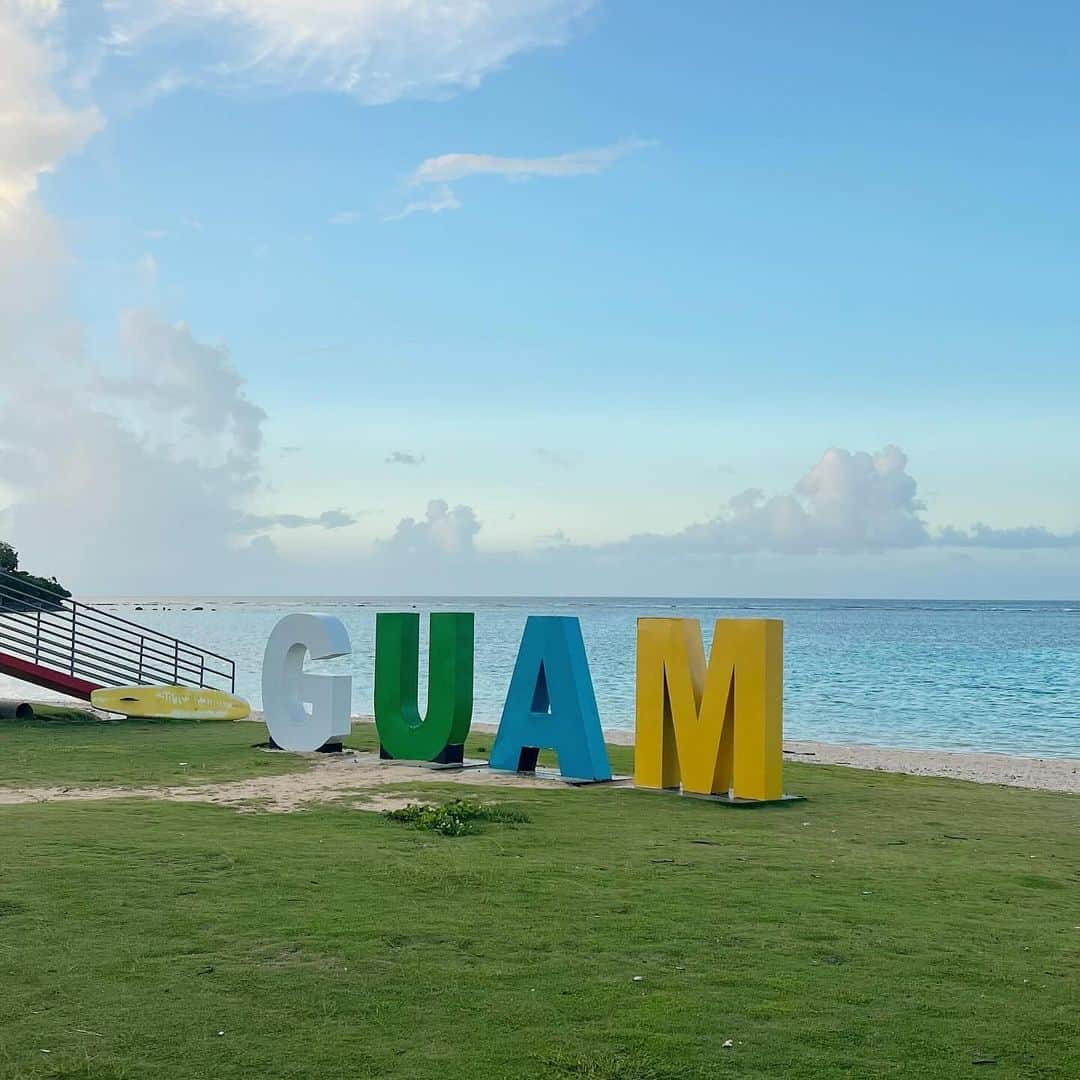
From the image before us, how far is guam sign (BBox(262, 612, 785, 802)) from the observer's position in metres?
14.9

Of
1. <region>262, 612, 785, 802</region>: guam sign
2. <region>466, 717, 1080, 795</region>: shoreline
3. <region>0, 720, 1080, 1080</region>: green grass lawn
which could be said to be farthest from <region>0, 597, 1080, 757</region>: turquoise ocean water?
<region>0, 720, 1080, 1080</region>: green grass lawn

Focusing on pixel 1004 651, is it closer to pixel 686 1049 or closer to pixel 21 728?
pixel 21 728

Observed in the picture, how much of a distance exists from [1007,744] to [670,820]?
67.1 feet

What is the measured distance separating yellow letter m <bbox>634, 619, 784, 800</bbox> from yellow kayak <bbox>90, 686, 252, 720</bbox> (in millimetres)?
12440

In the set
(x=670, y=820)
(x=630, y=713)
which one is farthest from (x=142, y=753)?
(x=630, y=713)

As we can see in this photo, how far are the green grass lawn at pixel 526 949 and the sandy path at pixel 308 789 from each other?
1.30 meters

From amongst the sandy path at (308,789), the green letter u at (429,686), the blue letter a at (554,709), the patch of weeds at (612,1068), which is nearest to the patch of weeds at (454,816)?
the sandy path at (308,789)

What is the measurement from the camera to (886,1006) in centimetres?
679

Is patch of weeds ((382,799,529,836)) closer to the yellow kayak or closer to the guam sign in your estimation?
the guam sign

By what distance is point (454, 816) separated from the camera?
1226 cm

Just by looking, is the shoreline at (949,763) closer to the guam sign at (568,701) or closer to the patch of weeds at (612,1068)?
the guam sign at (568,701)

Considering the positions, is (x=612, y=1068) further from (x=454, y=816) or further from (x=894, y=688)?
(x=894, y=688)

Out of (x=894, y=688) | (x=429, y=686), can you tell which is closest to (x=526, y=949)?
(x=429, y=686)

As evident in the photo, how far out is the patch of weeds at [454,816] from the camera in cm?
1188
